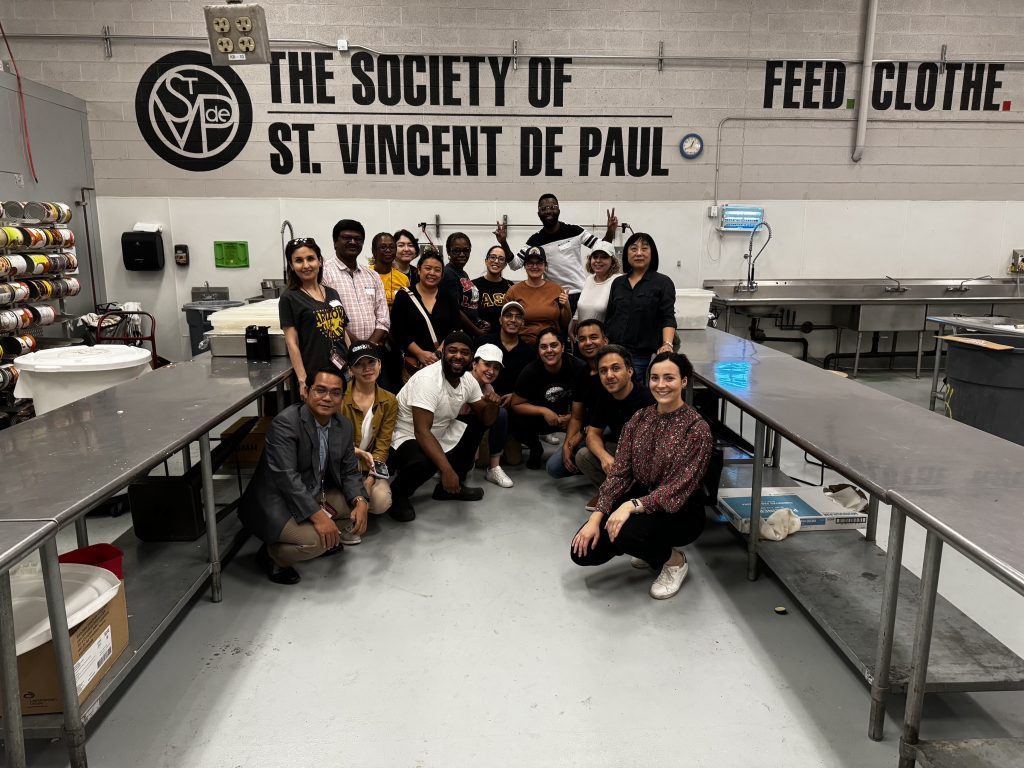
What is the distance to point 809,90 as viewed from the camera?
6.49 m

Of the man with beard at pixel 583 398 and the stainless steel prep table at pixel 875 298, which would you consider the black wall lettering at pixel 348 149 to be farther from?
the man with beard at pixel 583 398

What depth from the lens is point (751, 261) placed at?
675 centimetres

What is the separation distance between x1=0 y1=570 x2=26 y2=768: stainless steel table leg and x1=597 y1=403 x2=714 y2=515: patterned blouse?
1855 millimetres

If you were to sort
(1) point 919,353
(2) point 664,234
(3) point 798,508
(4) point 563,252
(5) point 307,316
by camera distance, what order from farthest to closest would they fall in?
(2) point 664,234, (1) point 919,353, (4) point 563,252, (5) point 307,316, (3) point 798,508

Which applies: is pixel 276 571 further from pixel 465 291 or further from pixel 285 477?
pixel 465 291

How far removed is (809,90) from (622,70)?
5.72 ft

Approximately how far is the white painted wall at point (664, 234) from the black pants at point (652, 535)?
4.33 meters

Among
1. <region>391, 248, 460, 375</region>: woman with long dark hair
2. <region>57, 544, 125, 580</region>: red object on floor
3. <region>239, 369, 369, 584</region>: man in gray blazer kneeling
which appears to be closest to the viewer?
<region>57, 544, 125, 580</region>: red object on floor

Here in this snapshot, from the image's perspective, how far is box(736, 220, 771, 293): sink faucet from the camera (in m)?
6.64

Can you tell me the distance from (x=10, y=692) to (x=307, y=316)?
1904 millimetres

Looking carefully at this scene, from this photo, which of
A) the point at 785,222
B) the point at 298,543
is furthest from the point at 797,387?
the point at 785,222

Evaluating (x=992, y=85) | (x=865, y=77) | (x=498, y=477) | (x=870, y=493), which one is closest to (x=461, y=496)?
(x=498, y=477)

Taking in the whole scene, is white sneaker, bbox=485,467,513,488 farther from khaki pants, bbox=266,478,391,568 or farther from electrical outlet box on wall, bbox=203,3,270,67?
electrical outlet box on wall, bbox=203,3,270,67

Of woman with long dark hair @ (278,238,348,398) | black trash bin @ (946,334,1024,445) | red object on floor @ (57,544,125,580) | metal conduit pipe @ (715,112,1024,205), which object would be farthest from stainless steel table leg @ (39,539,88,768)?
metal conduit pipe @ (715,112,1024,205)
